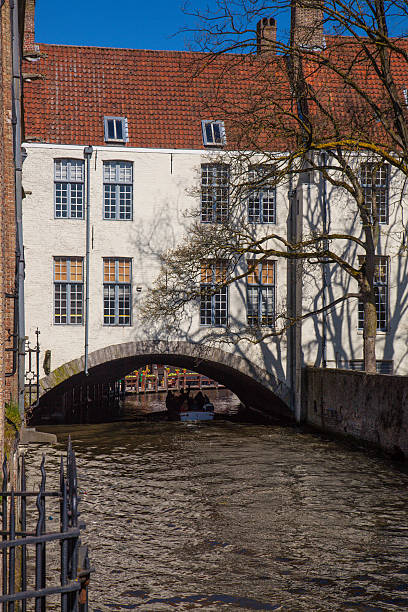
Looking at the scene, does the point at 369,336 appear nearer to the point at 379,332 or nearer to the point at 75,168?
the point at 379,332

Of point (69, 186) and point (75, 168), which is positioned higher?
point (75, 168)

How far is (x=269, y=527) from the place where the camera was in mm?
10609

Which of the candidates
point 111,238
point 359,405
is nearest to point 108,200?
point 111,238

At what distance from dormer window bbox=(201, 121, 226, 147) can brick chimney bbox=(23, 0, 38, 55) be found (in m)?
5.30

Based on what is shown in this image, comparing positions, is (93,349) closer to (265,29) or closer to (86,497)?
(86,497)

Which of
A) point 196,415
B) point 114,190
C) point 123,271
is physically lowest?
point 196,415

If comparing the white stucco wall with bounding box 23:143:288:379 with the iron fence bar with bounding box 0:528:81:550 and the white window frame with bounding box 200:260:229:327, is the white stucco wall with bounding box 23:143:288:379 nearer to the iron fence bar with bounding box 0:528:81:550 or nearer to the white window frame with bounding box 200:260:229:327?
the white window frame with bounding box 200:260:229:327

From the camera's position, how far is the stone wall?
1614 cm

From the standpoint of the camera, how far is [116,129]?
870 inches

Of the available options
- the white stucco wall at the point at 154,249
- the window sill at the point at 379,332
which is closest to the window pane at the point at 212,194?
the white stucco wall at the point at 154,249

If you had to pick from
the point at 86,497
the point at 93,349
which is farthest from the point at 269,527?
the point at 93,349

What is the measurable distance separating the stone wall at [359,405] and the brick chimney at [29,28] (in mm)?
12019

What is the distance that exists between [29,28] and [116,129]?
384 cm

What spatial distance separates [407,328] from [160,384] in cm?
2051
